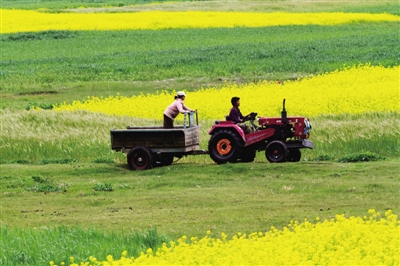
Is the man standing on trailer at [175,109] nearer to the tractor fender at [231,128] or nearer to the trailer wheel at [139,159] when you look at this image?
the tractor fender at [231,128]

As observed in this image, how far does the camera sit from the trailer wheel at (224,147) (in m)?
20.1

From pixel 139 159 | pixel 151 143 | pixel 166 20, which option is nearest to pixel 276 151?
pixel 151 143

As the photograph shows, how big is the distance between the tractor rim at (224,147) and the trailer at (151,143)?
47 centimetres

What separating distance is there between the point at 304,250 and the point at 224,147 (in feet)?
32.2

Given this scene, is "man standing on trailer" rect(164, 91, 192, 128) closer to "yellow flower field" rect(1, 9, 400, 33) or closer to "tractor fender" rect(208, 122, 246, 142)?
"tractor fender" rect(208, 122, 246, 142)

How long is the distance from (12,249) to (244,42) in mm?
42546

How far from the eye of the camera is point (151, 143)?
20766mm

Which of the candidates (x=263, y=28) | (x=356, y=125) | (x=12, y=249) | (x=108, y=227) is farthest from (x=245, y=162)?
(x=263, y=28)

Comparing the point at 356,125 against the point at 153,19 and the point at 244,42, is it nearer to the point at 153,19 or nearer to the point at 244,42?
the point at 244,42

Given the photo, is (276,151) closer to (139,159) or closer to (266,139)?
(266,139)

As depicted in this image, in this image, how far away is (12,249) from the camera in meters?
12.3

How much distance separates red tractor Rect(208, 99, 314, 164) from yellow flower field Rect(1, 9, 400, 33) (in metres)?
46.4

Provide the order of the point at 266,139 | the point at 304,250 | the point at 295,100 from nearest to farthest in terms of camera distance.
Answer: the point at 304,250
the point at 266,139
the point at 295,100

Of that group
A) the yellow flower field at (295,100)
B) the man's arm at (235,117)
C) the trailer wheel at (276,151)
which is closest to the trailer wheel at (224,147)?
the man's arm at (235,117)
